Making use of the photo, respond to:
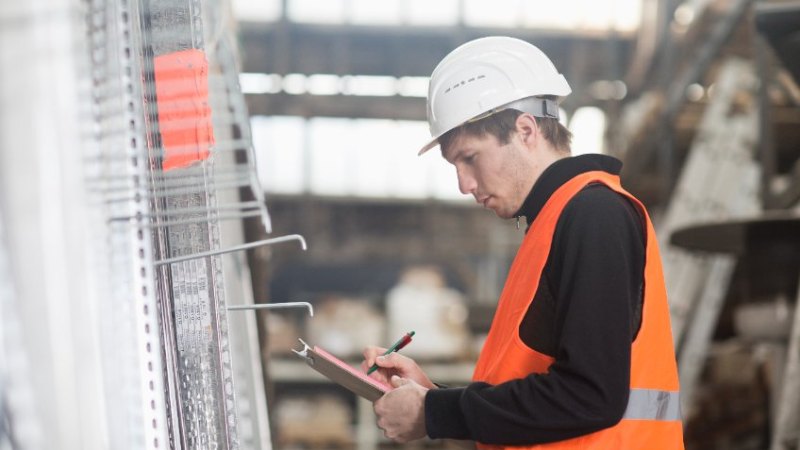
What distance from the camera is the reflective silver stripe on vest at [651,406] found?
2176 millimetres

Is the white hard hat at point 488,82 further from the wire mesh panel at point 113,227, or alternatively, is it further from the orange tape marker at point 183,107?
the orange tape marker at point 183,107

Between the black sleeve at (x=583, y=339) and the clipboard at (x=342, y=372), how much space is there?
0.87 ft

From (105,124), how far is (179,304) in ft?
1.27

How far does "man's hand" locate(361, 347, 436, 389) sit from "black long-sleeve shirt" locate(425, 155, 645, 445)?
39cm

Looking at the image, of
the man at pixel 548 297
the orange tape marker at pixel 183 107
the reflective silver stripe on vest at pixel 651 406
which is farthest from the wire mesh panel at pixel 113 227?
the reflective silver stripe on vest at pixel 651 406

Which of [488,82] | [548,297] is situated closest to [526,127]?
[488,82]

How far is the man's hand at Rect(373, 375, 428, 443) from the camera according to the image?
2.36 metres

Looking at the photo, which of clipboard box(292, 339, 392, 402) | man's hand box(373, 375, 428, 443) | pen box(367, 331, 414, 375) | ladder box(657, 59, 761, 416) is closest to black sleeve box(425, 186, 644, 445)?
man's hand box(373, 375, 428, 443)

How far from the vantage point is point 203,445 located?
2.00 m

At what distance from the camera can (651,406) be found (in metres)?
2.19

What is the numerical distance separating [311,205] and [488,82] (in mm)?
13168

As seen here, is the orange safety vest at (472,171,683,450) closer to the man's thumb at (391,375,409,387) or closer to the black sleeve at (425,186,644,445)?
the black sleeve at (425,186,644,445)

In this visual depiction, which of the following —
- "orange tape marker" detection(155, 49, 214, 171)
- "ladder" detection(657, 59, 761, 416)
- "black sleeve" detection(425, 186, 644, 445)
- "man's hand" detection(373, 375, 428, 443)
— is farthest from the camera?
"ladder" detection(657, 59, 761, 416)

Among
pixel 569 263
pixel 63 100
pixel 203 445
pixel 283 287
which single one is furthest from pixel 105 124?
pixel 283 287
